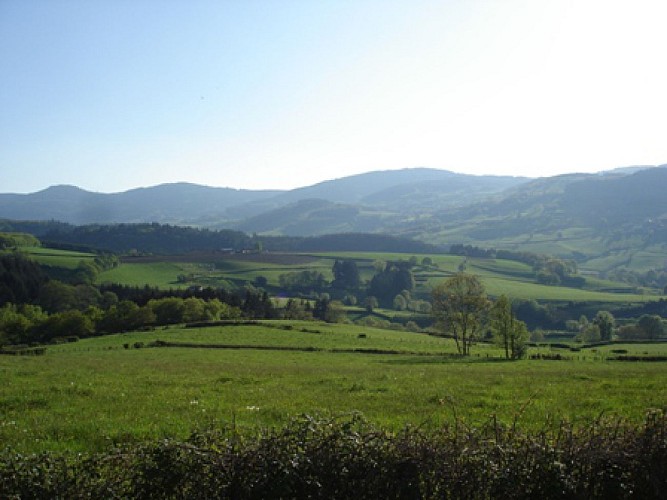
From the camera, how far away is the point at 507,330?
5288 centimetres

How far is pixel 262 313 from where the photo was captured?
411 feet

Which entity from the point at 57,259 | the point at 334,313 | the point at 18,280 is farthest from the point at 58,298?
the point at 57,259

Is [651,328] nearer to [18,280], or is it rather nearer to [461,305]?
[461,305]

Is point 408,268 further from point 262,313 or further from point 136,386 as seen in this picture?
point 136,386

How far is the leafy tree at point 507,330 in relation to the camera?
52.2 metres

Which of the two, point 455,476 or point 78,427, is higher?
point 455,476

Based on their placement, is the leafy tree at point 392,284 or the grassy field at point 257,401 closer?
the grassy field at point 257,401

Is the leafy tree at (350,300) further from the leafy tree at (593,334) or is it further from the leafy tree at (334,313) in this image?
the leafy tree at (593,334)

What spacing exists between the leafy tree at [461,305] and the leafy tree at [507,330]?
12.7ft

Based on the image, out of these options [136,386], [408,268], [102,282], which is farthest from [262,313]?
[136,386]

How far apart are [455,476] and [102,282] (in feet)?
584

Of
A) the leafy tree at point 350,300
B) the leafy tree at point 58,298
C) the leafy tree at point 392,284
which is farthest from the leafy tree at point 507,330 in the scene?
the leafy tree at point 392,284

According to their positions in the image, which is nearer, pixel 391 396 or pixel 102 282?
pixel 391 396

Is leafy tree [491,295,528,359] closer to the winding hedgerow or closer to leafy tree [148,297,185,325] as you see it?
the winding hedgerow
